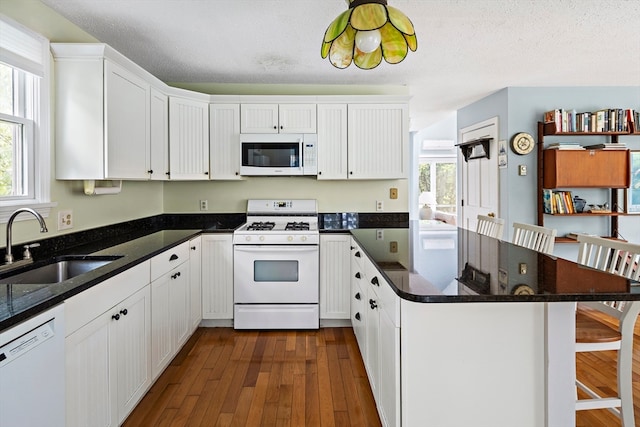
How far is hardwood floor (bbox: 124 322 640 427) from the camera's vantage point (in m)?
2.03

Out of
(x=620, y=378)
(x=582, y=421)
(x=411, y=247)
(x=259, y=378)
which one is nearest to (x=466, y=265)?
(x=411, y=247)

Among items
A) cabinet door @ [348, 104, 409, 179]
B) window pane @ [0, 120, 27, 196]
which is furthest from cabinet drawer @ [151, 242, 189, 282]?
cabinet door @ [348, 104, 409, 179]

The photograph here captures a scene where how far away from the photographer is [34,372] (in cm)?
119

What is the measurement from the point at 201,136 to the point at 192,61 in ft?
2.18

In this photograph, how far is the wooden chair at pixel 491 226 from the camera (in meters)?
2.91

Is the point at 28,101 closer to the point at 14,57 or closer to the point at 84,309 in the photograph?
the point at 14,57

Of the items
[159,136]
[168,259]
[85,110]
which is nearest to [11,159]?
[85,110]

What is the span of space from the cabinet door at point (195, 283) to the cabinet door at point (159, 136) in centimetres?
65

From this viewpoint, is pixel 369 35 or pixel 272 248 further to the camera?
pixel 272 248

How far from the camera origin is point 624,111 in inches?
156

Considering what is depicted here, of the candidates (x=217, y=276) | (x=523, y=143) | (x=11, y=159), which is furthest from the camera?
(x=523, y=143)

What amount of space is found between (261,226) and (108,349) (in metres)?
1.89

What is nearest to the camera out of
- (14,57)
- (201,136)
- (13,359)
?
(13,359)

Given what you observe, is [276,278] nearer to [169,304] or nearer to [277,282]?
[277,282]
